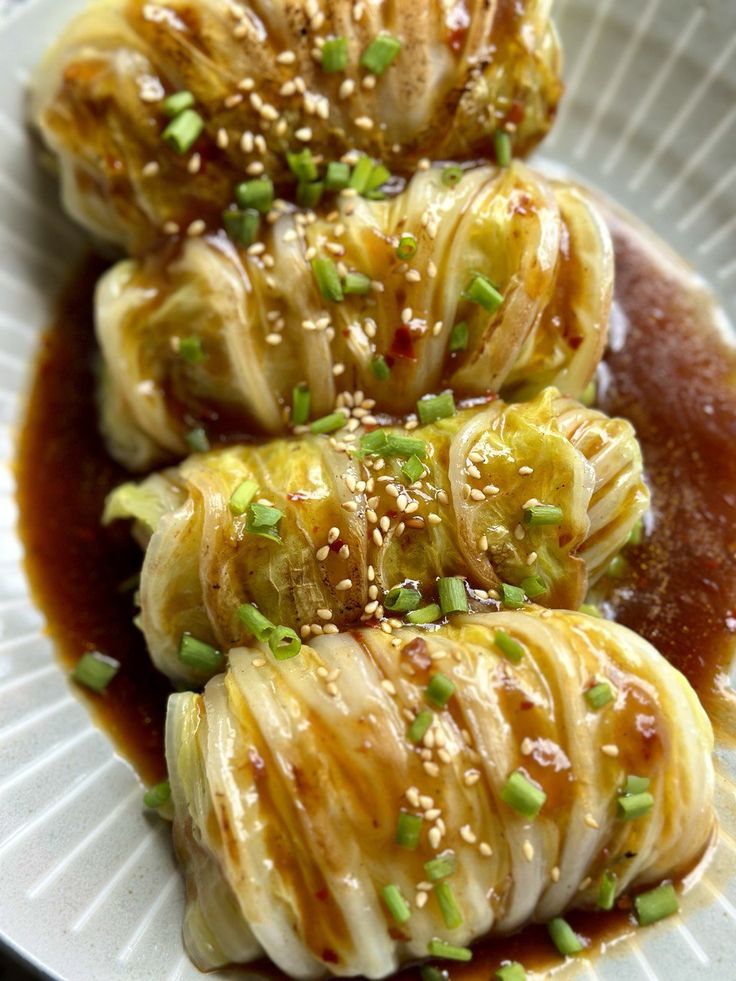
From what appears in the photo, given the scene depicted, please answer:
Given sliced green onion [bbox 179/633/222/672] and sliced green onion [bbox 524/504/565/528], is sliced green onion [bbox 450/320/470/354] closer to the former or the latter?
sliced green onion [bbox 524/504/565/528]

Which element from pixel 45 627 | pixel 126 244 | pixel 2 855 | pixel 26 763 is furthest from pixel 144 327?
pixel 2 855

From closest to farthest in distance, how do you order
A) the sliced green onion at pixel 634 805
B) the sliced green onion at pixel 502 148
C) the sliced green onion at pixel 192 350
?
1. the sliced green onion at pixel 634 805
2. the sliced green onion at pixel 192 350
3. the sliced green onion at pixel 502 148

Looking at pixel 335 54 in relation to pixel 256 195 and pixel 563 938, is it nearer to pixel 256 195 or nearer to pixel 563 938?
pixel 256 195

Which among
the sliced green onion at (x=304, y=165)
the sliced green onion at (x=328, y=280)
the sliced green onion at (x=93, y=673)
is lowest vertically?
the sliced green onion at (x=93, y=673)

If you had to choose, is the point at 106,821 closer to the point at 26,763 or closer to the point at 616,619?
the point at 26,763

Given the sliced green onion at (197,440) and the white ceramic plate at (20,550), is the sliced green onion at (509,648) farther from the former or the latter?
the sliced green onion at (197,440)

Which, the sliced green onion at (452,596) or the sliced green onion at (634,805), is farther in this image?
the sliced green onion at (452,596)

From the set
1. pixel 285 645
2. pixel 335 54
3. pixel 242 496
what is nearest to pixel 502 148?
pixel 335 54

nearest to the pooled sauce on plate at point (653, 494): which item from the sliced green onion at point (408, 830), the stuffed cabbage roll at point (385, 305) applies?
the stuffed cabbage roll at point (385, 305)
